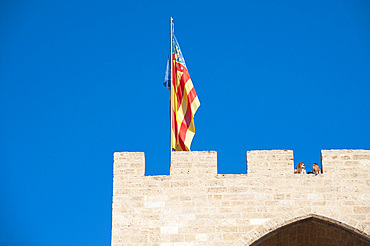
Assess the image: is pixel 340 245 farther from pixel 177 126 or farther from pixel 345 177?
pixel 177 126

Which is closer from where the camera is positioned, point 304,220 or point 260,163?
point 304,220

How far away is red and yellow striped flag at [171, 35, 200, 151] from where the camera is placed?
59.6 feet

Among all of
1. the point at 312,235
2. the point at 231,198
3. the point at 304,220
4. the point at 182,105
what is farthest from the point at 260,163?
the point at 182,105

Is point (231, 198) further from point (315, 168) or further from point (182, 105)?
point (182, 105)

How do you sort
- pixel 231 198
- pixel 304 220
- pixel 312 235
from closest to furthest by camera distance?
1. pixel 304 220
2. pixel 231 198
3. pixel 312 235

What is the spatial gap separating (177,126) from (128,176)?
7.98 feet

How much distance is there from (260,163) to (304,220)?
1.30 metres

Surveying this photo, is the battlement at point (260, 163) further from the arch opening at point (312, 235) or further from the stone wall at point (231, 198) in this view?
the arch opening at point (312, 235)

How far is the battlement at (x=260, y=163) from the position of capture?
52.5 ft

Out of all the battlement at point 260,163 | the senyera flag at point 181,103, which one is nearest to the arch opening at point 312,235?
the battlement at point 260,163

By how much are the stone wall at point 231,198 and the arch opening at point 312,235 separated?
0.08m

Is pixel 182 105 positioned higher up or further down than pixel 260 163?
higher up

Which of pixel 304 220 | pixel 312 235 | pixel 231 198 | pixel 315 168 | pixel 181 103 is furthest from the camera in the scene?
pixel 181 103

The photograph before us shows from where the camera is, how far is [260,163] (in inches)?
632
